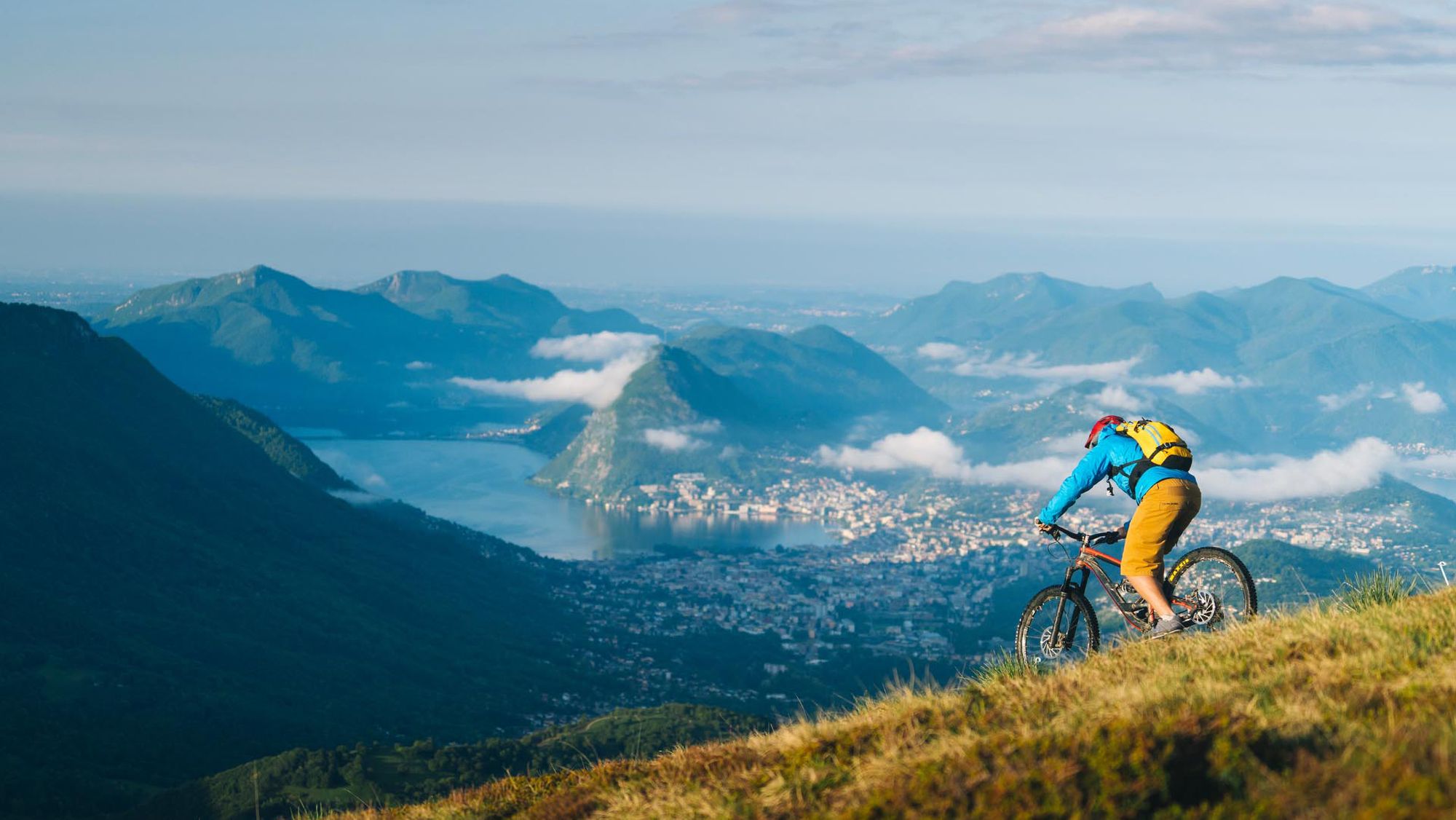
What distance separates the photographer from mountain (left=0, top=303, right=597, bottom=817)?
72000mm

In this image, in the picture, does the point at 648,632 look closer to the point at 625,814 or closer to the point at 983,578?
the point at 983,578

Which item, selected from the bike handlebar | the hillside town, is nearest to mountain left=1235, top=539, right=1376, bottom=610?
the hillside town

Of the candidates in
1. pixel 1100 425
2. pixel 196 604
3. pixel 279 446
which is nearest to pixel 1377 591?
pixel 1100 425

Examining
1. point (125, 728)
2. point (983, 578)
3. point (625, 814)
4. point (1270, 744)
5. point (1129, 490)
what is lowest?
point (983, 578)

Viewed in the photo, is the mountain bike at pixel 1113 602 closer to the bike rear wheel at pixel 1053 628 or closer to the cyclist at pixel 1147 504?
the bike rear wheel at pixel 1053 628

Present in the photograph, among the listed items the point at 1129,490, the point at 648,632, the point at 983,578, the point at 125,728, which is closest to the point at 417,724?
the point at 125,728

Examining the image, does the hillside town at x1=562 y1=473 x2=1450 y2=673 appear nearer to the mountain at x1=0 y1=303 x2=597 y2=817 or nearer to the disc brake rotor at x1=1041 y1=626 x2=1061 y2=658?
the mountain at x1=0 y1=303 x2=597 y2=817

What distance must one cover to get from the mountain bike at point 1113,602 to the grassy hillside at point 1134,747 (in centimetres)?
63

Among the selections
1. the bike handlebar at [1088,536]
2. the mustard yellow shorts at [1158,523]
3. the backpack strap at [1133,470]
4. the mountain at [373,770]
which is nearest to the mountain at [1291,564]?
the mountain at [373,770]

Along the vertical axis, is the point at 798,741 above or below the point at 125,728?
above

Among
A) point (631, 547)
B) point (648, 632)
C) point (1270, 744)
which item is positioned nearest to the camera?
point (1270, 744)

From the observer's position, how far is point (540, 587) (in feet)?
445

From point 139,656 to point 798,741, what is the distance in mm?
89228

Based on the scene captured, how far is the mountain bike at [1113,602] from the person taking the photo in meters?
10.8
